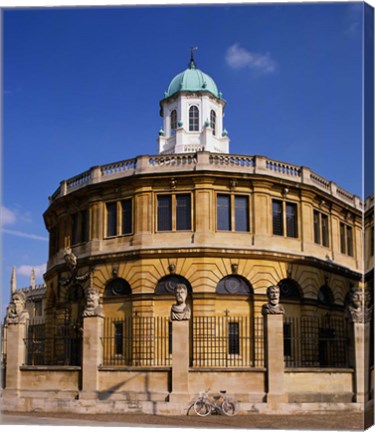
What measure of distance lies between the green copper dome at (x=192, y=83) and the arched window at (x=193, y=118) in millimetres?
1238

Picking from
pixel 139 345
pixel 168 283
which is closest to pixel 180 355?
pixel 139 345

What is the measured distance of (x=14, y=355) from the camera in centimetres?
2502

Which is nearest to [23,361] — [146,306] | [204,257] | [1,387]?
[1,387]

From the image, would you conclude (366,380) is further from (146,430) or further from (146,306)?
(146,306)

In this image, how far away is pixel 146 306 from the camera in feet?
101

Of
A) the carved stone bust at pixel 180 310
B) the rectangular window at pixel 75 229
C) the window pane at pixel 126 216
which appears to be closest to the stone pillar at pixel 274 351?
the carved stone bust at pixel 180 310

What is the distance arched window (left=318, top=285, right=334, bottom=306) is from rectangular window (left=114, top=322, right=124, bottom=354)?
9.34 meters

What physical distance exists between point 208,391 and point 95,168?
1390 centimetres

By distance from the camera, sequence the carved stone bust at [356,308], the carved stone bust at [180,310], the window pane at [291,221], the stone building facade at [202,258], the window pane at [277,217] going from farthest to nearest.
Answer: the window pane at [291,221]
the window pane at [277,217]
the stone building facade at [202,258]
the carved stone bust at [180,310]
the carved stone bust at [356,308]

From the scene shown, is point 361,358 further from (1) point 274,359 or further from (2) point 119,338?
(2) point 119,338

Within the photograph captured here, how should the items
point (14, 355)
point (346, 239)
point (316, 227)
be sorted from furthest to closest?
point (346, 239), point (316, 227), point (14, 355)

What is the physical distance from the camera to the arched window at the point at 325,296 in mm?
33812

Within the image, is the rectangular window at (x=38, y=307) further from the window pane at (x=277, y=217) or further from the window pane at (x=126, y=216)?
the window pane at (x=277, y=217)

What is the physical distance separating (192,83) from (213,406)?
88.1 ft
